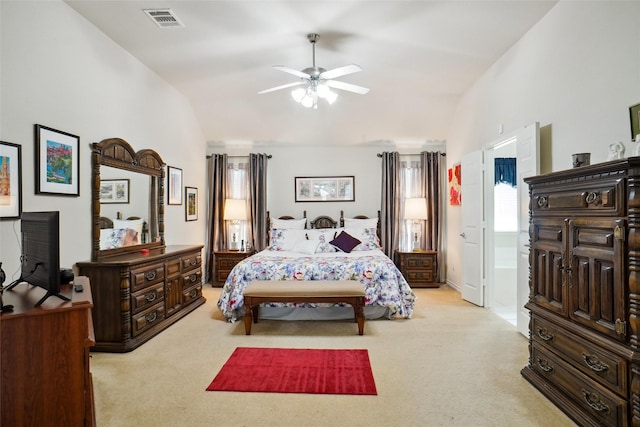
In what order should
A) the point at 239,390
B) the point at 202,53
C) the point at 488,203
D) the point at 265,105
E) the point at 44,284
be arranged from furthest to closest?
the point at 265,105 → the point at 488,203 → the point at 202,53 → the point at 239,390 → the point at 44,284

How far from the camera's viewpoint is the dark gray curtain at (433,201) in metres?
6.32

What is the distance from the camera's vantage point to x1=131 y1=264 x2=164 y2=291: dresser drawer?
3.40 m

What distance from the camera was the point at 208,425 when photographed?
2131mm

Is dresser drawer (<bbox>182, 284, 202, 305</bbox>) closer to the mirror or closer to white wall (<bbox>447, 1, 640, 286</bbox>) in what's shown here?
the mirror

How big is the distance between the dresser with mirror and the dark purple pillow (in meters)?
2.08

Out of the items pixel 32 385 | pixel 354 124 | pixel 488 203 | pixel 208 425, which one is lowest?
pixel 208 425

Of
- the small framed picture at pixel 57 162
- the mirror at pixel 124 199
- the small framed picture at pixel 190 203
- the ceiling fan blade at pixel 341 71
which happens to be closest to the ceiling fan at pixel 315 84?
the ceiling fan blade at pixel 341 71

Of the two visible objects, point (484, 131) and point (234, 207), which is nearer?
point (484, 131)

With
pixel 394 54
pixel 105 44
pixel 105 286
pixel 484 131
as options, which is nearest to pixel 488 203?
pixel 484 131

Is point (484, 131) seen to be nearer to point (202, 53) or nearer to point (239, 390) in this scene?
point (202, 53)

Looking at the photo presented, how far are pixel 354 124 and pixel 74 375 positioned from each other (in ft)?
17.2

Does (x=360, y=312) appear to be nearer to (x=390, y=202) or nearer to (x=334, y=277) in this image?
(x=334, y=277)

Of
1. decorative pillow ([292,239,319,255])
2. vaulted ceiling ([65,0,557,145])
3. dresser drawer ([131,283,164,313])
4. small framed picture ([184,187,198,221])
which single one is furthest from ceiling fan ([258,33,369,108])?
small framed picture ([184,187,198,221])

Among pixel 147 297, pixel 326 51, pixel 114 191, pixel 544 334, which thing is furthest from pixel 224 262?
pixel 544 334
